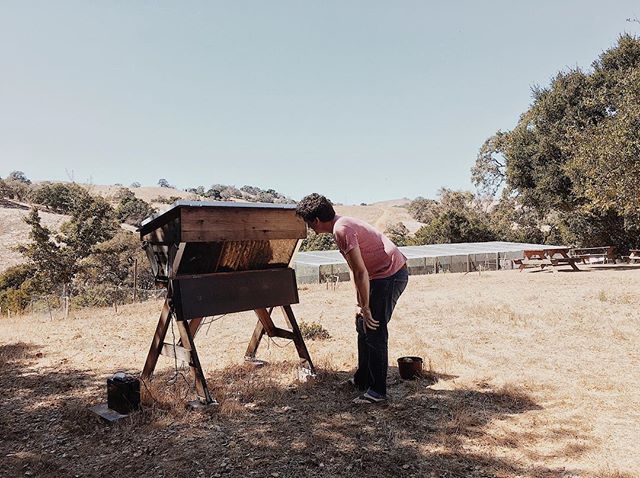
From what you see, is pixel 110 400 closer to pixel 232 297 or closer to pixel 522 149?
pixel 232 297

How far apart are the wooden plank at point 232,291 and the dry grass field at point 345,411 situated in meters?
0.98

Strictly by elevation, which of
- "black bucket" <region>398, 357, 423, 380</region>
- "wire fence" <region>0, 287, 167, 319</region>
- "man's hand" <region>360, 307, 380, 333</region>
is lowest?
"wire fence" <region>0, 287, 167, 319</region>

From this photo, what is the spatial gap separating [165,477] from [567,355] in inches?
230

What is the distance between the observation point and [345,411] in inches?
181

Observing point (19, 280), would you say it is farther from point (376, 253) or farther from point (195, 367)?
point (376, 253)

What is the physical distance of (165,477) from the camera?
3.36m

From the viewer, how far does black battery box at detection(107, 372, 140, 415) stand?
457cm

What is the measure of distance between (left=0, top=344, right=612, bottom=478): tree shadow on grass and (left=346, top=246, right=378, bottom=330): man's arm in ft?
3.27

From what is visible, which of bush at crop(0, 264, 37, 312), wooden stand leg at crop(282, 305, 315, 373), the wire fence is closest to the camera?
wooden stand leg at crop(282, 305, 315, 373)

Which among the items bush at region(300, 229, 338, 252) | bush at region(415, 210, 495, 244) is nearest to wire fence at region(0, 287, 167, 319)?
bush at region(300, 229, 338, 252)

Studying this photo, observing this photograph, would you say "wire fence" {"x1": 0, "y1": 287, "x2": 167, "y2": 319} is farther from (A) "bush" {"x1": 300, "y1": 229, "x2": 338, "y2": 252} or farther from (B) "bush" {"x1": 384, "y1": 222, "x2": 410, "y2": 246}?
(B) "bush" {"x1": 384, "y1": 222, "x2": 410, "y2": 246}

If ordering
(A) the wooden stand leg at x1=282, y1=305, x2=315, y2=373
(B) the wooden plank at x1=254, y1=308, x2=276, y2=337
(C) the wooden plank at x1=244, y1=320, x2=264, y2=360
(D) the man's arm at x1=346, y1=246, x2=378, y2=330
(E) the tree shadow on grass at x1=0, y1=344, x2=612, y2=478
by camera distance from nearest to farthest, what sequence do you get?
1. (E) the tree shadow on grass at x1=0, y1=344, x2=612, y2=478
2. (D) the man's arm at x1=346, y1=246, x2=378, y2=330
3. (A) the wooden stand leg at x1=282, y1=305, x2=315, y2=373
4. (B) the wooden plank at x1=254, y1=308, x2=276, y2=337
5. (C) the wooden plank at x1=244, y1=320, x2=264, y2=360

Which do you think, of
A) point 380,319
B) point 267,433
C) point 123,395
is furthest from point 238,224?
point 267,433

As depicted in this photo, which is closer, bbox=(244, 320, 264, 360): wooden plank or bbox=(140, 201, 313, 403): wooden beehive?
bbox=(140, 201, 313, 403): wooden beehive
